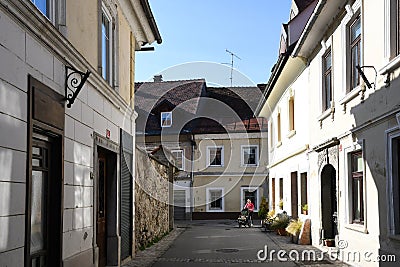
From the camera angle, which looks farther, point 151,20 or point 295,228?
point 295,228

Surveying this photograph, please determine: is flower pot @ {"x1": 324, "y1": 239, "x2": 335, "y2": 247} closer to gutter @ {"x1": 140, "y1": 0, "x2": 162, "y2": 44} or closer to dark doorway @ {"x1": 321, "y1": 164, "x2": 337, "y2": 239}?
dark doorway @ {"x1": 321, "y1": 164, "x2": 337, "y2": 239}

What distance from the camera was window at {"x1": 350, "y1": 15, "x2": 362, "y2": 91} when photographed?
11.9 metres

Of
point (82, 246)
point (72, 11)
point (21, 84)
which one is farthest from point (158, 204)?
point (21, 84)

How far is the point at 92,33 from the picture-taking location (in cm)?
984

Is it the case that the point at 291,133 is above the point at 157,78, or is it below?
below

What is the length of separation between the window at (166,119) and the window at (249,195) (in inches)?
282

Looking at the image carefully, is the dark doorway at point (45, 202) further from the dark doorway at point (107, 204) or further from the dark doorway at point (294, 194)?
the dark doorway at point (294, 194)

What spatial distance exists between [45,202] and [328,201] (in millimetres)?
9772

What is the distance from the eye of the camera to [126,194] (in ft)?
44.2

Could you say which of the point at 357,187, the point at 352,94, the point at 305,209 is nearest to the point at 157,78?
the point at 305,209

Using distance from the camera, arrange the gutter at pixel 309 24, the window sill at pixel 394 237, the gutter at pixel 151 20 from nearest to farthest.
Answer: the window sill at pixel 394 237 < the gutter at pixel 151 20 < the gutter at pixel 309 24

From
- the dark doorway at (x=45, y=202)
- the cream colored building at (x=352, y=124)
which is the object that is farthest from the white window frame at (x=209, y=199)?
the dark doorway at (x=45, y=202)

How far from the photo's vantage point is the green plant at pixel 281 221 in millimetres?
21456

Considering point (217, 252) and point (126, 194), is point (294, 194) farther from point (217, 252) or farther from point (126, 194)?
point (126, 194)
